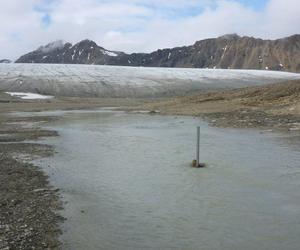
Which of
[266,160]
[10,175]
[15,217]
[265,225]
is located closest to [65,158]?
[10,175]

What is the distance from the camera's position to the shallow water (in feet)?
30.0

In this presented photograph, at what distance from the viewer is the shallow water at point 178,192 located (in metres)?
9.15

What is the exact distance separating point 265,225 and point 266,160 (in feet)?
23.6

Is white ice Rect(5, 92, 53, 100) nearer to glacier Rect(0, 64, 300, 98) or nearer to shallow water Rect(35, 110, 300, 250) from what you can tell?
glacier Rect(0, 64, 300, 98)

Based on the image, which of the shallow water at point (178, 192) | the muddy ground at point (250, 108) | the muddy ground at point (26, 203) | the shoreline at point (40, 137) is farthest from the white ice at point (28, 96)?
the muddy ground at point (26, 203)

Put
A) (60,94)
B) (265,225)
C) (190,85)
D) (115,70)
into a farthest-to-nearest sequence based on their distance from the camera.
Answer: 1. (115,70)
2. (190,85)
3. (60,94)
4. (265,225)

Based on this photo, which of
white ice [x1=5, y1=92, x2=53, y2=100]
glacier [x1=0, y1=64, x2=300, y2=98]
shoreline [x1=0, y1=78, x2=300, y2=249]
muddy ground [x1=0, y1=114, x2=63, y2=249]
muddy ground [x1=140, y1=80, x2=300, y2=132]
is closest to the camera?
muddy ground [x1=0, y1=114, x2=63, y2=249]

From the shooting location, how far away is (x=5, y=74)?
2862 inches

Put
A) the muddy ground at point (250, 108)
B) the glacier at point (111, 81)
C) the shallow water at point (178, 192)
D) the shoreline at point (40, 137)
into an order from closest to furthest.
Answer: the shallow water at point (178, 192) < the shoreline at point (40, 137) < the muddy ground at point (250, 108) < the glacier at point (111, 81)

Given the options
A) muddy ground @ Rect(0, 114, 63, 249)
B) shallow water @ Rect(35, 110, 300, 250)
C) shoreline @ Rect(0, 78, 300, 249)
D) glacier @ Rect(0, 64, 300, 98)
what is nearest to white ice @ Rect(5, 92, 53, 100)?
glacier @ Rect(0, 64, 300, 98)

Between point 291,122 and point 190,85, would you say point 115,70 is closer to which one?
point 190,85

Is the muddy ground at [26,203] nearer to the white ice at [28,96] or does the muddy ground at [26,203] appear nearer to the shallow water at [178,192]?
the shallow water at [178,192]

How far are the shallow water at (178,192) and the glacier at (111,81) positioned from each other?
Result: 142 feet

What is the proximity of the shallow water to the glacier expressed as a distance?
43.2 metres
